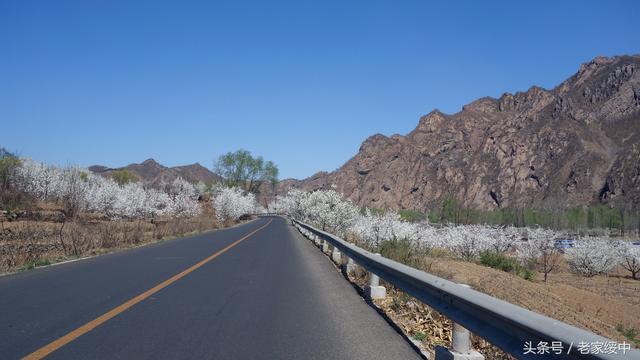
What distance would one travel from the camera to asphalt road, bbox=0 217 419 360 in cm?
608

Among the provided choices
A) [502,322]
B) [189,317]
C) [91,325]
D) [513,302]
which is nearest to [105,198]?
[513,302]

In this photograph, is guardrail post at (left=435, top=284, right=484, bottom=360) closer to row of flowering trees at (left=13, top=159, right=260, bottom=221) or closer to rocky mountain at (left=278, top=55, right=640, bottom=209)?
row of flowering trees at (left=13, top=159, right=260, bottom=221)

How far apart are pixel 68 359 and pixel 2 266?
1168 cm

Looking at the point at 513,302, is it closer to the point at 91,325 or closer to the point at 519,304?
the point at 519,304

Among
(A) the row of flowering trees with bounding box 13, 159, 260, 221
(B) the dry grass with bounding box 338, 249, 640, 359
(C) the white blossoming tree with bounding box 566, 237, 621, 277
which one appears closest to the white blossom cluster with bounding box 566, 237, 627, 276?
(C) the white blossoming tree with bounding box 566, 237, 621, 277

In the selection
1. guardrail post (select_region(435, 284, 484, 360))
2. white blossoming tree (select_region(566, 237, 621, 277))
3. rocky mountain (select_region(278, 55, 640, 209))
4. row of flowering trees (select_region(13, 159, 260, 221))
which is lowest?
white blossoming tree (select_region(566, 237, 621, 277))

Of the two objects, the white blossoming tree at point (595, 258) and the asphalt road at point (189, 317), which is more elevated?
the asphalt road at point (189, 317)

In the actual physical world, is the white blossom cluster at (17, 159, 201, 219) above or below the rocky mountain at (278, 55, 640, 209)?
below

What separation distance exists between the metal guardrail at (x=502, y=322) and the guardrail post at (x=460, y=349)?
4.0 inches

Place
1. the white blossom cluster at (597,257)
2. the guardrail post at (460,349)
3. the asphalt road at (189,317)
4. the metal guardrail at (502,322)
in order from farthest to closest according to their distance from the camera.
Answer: the white blossom cluster at (597,257) → the asphalt road at (189,317) → the guardrail post at (460,349) → the metal guardrail at (502,322)

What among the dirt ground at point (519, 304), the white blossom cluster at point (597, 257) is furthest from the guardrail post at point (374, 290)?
the white blossom cluster at point (597, 257)

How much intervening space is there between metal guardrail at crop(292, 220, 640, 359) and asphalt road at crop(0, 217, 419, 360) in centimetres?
72

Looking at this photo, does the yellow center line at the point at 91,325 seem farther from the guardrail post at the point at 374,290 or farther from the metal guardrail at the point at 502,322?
the metal guardrail at the point at 502,322

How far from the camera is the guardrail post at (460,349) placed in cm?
517
